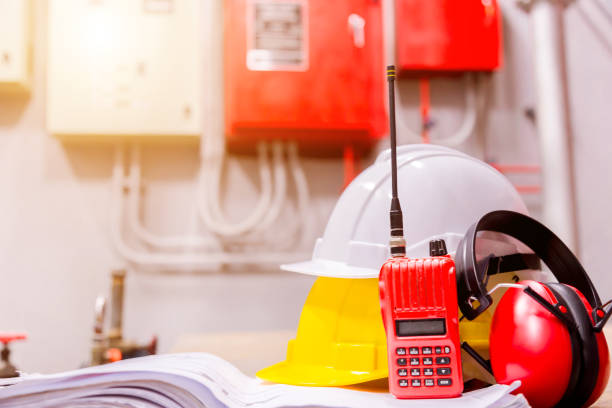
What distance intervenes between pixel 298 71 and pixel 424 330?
3.84 ft

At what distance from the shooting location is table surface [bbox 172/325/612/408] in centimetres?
97

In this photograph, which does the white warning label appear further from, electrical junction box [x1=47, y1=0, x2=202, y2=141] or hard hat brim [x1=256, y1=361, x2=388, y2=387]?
hard hat brim [x1=256, y1=361, x2=388, y2=387]

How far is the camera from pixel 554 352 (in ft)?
1.51

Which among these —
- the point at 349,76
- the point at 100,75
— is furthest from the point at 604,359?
the point at 100,75

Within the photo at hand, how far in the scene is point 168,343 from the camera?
1.57 m

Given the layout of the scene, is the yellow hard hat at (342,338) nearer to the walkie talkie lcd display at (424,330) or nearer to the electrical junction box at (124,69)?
the walkie talkie lcd display at (424,330)

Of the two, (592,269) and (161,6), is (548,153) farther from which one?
(161,6)

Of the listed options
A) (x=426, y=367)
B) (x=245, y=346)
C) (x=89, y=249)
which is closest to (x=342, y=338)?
(x=426, y=367)

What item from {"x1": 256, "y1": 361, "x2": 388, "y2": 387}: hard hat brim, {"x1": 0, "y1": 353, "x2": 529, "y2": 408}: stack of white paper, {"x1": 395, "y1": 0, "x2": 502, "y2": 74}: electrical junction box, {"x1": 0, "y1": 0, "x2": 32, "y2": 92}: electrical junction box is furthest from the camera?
{"x1": 395, "y1": 0, "x2": 502, "y2": 74}: electrical junction box

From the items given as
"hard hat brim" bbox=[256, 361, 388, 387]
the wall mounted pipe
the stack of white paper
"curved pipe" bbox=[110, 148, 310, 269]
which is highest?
the wall mounted pipe

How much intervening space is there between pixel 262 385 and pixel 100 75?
1241 millimetres

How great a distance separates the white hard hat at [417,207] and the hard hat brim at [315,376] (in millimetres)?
107

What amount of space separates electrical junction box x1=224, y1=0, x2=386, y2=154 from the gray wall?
0.18 meters

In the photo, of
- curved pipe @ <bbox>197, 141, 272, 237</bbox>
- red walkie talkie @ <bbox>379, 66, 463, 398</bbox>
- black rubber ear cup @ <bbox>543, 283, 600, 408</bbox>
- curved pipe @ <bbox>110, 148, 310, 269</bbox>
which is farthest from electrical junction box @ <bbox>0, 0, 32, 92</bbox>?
black rubber ear cup @ <bbox>543, 283, 600, 408</bbox>
